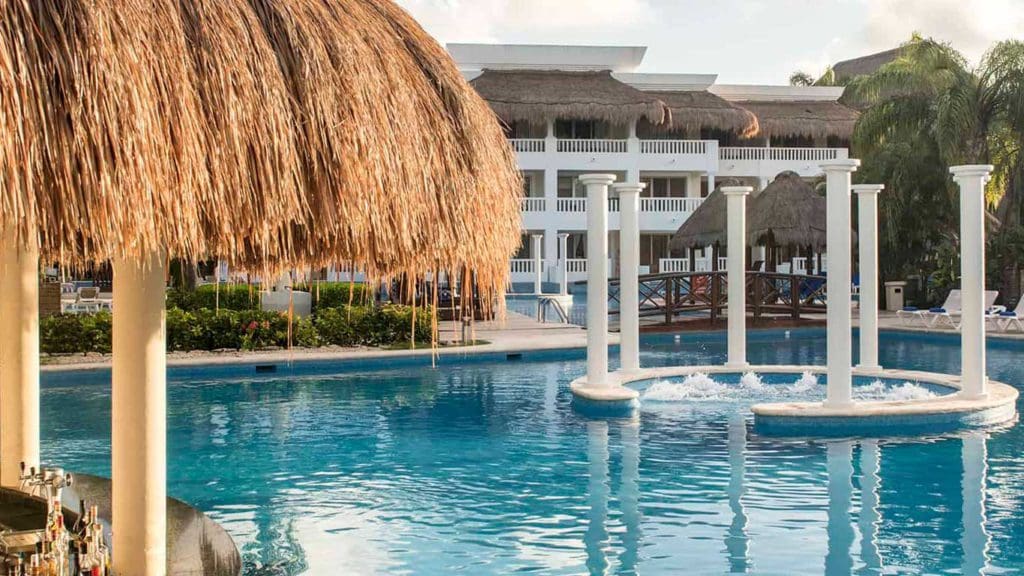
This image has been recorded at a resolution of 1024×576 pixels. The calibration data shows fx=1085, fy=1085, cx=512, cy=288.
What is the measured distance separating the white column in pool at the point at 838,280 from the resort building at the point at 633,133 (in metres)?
23.4

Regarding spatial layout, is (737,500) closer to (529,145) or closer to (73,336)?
(73,336)

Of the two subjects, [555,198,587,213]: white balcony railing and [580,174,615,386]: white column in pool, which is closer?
[580,174,615,386]: white column in pool

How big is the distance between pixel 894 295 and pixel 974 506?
18.9 m

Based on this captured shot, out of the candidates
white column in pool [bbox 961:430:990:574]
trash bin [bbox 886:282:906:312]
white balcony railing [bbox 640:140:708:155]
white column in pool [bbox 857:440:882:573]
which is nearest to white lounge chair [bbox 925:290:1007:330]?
trash bin [bbox 886:282:906:312]

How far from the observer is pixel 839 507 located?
7465mm

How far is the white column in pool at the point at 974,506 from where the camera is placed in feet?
20.6

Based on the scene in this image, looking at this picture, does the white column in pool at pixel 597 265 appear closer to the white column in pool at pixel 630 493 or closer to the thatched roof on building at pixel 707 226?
the white column in pool at pixel 630 493

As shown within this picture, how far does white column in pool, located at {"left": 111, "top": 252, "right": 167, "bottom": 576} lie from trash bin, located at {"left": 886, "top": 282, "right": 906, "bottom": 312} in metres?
23.5

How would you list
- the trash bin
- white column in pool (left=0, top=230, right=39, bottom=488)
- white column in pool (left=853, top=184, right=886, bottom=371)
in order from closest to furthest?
white column in pool (left=0, top=230, right=39, bottom=488)
white column in pool (left=853, top=184, right=886, bottom=371)
the trash bin

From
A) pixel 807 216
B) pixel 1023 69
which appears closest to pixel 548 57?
pixel 807 216

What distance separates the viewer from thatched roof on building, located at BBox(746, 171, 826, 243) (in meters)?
23.9

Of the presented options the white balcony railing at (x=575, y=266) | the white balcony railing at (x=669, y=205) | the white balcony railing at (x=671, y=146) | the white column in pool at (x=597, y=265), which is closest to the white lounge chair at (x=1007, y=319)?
the white column in pool at (x=597, y=265)

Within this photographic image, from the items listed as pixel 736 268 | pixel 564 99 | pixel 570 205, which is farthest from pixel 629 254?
pixel 570 205

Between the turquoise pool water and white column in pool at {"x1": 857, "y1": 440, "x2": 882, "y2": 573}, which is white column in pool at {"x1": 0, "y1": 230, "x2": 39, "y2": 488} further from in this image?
white column in pool at {"x1": 857, "y1": 440, "x2": 882, "y2": 573}
